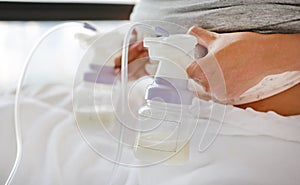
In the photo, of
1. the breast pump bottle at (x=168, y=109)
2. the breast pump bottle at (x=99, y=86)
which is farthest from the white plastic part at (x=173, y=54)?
the breast pump bottle at (x=99, y=86)

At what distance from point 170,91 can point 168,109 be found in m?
0.02

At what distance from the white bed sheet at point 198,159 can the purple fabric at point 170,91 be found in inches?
2.5

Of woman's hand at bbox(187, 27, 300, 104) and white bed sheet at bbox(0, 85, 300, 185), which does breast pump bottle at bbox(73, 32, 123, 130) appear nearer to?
white bed sheet at bbox(0, 85, 300, 185)

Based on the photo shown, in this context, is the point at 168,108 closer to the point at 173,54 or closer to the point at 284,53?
the point at 173,54

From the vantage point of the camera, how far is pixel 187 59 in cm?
54

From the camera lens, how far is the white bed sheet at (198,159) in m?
0.53

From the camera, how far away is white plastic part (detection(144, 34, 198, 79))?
53 centimetres

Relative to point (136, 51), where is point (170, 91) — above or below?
below

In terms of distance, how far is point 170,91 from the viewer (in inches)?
20.5

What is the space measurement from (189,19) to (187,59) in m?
0.13

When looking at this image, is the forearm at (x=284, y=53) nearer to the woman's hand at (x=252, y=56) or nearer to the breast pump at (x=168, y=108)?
the woman's hand at (x=252, y=56)

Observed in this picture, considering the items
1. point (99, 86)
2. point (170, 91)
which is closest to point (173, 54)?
point (170, 91)

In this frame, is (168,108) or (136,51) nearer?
(168,108)

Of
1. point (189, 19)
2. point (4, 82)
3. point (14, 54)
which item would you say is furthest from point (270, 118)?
point (14, 54)
